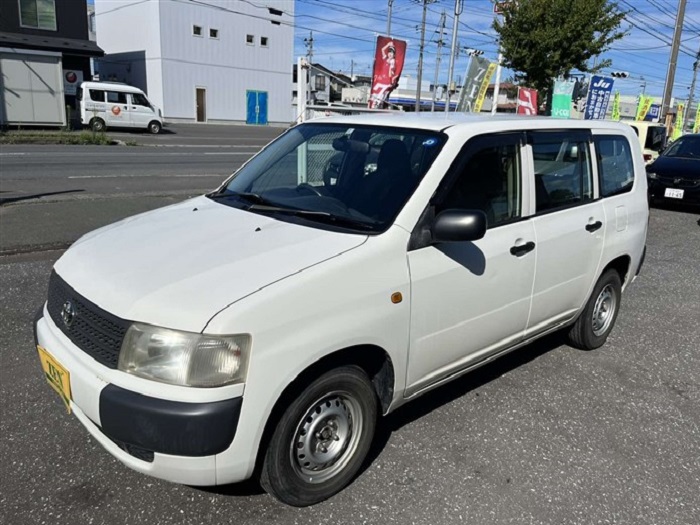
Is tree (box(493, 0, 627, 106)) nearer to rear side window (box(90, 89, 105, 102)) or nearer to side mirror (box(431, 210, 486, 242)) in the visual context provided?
side mirror (box(431, 210, 486, 242))

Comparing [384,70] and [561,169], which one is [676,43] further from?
[561,169]

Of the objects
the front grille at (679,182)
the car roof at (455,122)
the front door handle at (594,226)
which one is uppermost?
the car roof at (455,122)

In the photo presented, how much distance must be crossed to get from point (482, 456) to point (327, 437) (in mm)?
985

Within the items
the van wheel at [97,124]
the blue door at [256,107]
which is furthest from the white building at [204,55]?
the van wheel at [97,124]

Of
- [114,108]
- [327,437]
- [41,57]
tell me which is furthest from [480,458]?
[114,108]

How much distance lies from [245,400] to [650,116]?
40.9m

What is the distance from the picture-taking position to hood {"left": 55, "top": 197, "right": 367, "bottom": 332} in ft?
7.44

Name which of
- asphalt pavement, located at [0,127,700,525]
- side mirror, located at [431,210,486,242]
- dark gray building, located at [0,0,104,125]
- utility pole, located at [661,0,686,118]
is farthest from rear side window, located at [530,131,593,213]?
dark gray building, located at [0,0,104,125]

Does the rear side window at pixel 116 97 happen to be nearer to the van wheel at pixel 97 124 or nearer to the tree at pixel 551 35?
the van wheel at pixel 97 124

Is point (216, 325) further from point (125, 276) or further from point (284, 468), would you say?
point (284, 468)

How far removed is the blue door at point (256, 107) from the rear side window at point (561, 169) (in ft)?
146

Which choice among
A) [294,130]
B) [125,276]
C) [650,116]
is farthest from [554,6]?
[650,116]

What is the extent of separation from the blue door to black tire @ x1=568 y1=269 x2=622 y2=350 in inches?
1742

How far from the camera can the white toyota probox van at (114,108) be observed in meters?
28.1
